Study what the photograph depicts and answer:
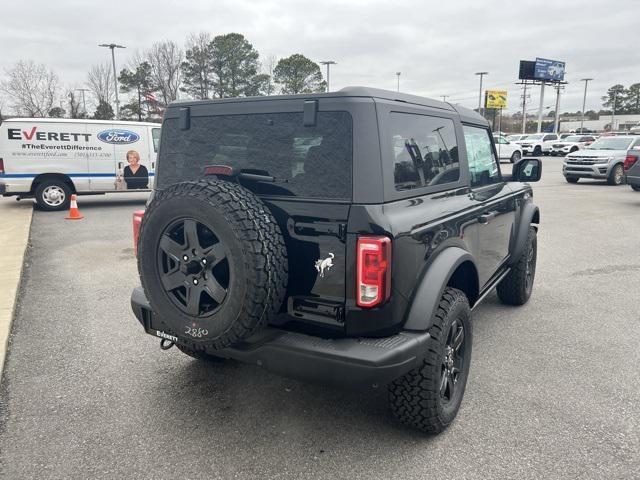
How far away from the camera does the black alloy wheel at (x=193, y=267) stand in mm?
2428

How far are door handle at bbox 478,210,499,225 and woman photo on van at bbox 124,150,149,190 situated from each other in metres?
9.86

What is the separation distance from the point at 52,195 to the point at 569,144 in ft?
110

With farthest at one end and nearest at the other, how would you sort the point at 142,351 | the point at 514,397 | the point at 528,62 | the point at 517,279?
the point at 528,62 → the point at 517,279 → the point at 142,351 → the point at 514,397

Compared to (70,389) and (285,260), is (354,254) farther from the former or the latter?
(70,389)

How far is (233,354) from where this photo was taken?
8.71ft

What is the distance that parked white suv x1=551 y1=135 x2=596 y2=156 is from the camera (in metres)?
34.6

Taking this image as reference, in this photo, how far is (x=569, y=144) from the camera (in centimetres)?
3478

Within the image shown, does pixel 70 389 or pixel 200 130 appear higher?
pixel 200 130

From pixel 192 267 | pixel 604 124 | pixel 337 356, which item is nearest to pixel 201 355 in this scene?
pixel 192 267

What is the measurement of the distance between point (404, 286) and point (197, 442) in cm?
143

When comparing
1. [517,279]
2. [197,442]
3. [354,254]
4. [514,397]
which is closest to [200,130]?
[354,254]

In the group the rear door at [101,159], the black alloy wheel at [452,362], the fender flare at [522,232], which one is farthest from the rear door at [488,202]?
the rear door at [101,159]

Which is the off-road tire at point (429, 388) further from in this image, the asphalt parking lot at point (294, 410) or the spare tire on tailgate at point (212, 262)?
the spare tire on tailgate at point (212, 262)

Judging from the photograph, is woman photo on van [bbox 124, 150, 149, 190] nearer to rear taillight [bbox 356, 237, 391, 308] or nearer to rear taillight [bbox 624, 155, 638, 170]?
rear taillight [bbox 356, 237, 391, 308]
